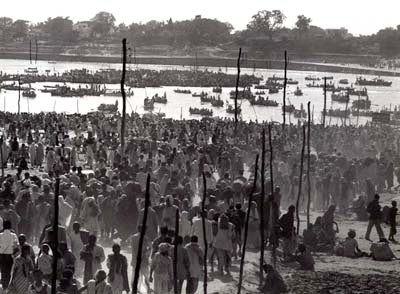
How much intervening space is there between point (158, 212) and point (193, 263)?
8.67 ft

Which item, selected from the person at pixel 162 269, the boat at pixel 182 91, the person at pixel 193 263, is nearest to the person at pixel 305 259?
the person at pixel 193 263

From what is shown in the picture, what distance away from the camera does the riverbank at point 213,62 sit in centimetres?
11231

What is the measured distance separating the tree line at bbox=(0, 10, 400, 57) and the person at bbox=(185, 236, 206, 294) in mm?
119913

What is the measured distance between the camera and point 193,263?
10.5 m

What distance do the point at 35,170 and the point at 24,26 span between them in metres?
164

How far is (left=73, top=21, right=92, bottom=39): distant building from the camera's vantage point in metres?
166

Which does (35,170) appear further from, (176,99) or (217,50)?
(217,50)

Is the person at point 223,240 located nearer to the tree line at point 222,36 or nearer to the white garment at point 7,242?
the white garment at point 7,242

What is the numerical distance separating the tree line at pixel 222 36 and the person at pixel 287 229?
117 meters

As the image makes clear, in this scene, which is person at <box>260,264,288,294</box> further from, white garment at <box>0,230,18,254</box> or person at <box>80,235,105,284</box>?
white garment at <box>0,230,18,254</box>

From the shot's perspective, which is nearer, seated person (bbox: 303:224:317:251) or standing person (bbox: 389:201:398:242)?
seated person (bbox: 303:224:317:251)

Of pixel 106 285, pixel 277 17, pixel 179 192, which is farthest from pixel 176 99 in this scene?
pixel 277 17

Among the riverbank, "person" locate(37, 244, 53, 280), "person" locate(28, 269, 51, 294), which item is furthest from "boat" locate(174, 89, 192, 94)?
"person" locate(28, 269, 51, 294)

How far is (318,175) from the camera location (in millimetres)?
19547
